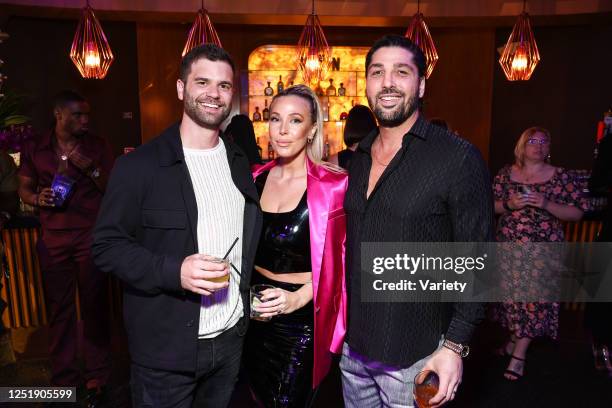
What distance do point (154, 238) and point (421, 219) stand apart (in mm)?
968

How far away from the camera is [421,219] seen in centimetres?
156

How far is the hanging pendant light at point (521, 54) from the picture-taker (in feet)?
16.1

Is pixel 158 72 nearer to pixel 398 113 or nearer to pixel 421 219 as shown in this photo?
pixel 398 113

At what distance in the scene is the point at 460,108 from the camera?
724 cm

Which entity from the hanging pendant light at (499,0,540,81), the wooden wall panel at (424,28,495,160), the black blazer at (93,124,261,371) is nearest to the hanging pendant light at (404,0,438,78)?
the hanging pendant light at (499,0,540,81)

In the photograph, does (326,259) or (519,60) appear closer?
(326,259)

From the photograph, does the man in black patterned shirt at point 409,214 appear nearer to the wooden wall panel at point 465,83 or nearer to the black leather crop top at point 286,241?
the black leather crop top at point 286,241

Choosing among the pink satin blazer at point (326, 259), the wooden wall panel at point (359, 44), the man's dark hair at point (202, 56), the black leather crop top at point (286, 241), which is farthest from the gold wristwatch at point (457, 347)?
the wooden wall panel at point (359, 44)

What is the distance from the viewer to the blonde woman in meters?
1.89

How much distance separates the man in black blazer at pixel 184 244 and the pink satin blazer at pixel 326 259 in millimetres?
280

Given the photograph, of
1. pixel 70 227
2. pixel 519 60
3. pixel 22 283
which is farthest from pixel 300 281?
pixel 519 60

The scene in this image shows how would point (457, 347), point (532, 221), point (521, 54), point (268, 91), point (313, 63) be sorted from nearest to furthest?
1. point (457, 347)
2. point (532, 221)
3. point (521, 54)
4. point (313, 63)
5. point (268, 91)

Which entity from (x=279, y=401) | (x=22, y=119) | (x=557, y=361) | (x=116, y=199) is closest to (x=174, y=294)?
(x=116, y=199)

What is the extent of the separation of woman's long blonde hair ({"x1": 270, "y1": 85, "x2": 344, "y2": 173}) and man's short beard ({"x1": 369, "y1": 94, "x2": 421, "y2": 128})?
450 mm
